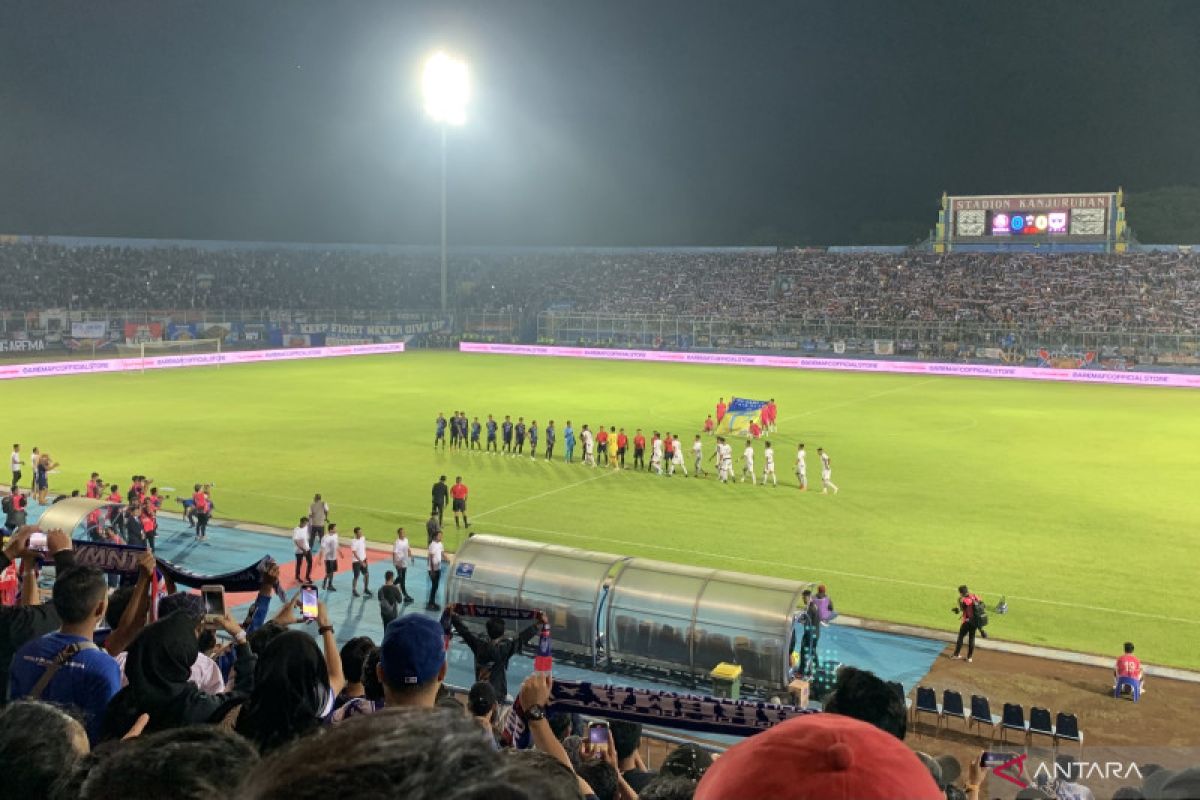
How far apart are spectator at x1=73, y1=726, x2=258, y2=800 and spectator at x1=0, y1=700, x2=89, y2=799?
1038 millimetres

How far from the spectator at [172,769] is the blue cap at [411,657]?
6.62 ft

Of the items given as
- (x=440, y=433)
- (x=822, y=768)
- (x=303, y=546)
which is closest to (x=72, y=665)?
(x=822, y=768)

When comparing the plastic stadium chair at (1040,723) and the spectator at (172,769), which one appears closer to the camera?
the spectator at (172,769)

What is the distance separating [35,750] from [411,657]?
153 centimetres

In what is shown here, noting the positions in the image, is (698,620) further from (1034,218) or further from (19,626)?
(1034,218)

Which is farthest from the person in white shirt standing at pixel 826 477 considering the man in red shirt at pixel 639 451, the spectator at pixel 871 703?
the spectator at pixel 871 703

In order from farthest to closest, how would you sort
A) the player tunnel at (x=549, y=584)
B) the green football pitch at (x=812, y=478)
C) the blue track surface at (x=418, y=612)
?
the green football pitch at (x=812, y=478) < the player tunnel at (x=549, y=584) < the blue track surface at (x=418, y=612)

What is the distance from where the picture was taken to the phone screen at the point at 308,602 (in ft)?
27.1

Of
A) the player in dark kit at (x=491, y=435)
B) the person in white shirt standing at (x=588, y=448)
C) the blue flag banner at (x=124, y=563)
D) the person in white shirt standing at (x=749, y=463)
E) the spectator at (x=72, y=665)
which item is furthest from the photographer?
the player in dark kit at (x=491, y=435)

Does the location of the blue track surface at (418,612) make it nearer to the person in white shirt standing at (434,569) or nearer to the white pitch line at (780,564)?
the person in white shirt standing at (434,569)

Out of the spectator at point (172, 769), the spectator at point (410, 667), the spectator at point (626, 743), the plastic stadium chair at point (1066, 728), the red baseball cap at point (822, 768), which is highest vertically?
the red baseball cap at point (822, 768)

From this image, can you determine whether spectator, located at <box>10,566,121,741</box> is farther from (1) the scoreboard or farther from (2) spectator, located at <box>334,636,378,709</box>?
(1) the scoreboard

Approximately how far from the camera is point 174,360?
216 feet

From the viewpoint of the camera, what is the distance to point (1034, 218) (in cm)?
7981
